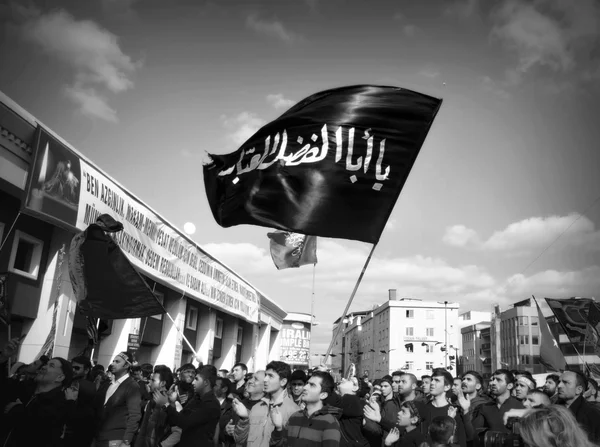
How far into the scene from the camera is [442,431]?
4.05 meters

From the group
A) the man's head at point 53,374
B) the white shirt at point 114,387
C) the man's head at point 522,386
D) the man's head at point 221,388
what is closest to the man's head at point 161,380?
the white shirt at point 114,387

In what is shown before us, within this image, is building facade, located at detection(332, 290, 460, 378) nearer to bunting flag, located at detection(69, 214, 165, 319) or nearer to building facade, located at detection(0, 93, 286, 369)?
building facade, located at detection(0, 93, 286, 369)

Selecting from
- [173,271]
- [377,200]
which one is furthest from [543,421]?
[173,271]

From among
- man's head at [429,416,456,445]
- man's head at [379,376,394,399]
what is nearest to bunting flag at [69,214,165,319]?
man's head at [379,376,394,399]

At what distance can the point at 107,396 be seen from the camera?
6.39 meters

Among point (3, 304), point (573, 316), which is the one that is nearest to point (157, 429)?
point (3, 304)

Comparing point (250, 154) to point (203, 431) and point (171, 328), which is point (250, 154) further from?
point (171, 328)

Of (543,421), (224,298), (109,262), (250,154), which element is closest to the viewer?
(543,421)

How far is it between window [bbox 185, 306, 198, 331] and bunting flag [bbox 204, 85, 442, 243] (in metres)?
18.0

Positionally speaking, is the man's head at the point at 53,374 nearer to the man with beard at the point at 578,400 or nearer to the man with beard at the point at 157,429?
the man with beard at the point at 157,429

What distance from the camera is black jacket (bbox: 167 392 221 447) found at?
579cm

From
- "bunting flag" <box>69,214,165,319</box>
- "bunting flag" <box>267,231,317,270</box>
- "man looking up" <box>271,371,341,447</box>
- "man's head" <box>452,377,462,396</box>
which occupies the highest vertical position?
"bunting flag" <box>267,231,317,270</box>

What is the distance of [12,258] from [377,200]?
9.03 m

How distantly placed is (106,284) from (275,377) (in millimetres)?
4894
